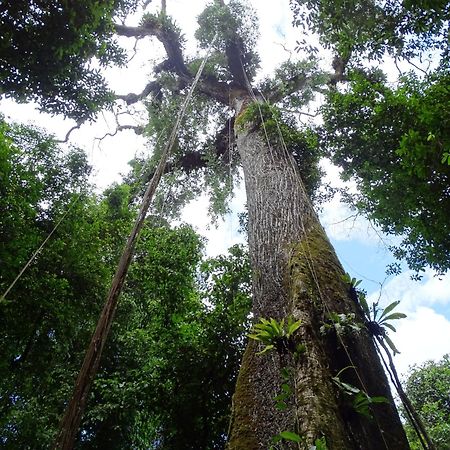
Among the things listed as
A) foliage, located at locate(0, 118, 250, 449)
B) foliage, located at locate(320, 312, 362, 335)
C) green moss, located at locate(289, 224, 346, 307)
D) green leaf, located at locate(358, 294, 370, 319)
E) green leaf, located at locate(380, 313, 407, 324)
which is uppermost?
foliage, located at locate(0, 118, 250, 449)

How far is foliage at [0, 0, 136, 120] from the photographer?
12.6 feet

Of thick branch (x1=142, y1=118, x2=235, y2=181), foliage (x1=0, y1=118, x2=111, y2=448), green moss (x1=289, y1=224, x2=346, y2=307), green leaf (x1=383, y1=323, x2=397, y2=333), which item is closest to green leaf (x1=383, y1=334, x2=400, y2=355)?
green leaf (x1=383, y1=323, x2=397, y2=333)

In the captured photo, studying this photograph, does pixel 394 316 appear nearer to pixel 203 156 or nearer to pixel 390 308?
pixel 390 308

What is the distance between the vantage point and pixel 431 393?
39.5 ft

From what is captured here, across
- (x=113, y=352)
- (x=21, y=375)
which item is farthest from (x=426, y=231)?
(x=21, y=375)

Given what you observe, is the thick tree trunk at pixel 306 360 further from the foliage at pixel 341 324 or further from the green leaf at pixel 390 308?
the green leaf at pixel 390 308

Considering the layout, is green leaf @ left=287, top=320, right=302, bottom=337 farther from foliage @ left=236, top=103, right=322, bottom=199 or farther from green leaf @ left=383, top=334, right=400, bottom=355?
foliage @ left=236, top=103, right=322, bottom=199

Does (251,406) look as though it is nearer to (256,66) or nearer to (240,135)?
(240,135)

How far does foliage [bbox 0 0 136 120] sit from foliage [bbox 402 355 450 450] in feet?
35.1

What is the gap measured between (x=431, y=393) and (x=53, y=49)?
13.4 metres

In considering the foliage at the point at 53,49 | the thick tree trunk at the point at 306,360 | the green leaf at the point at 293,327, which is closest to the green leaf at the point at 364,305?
the thick tree trunk at the point at 306,360

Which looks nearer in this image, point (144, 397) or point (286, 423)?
point (286, 423)

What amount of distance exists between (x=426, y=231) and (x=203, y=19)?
8279 millimetres

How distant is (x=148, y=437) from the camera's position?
6406 mm
